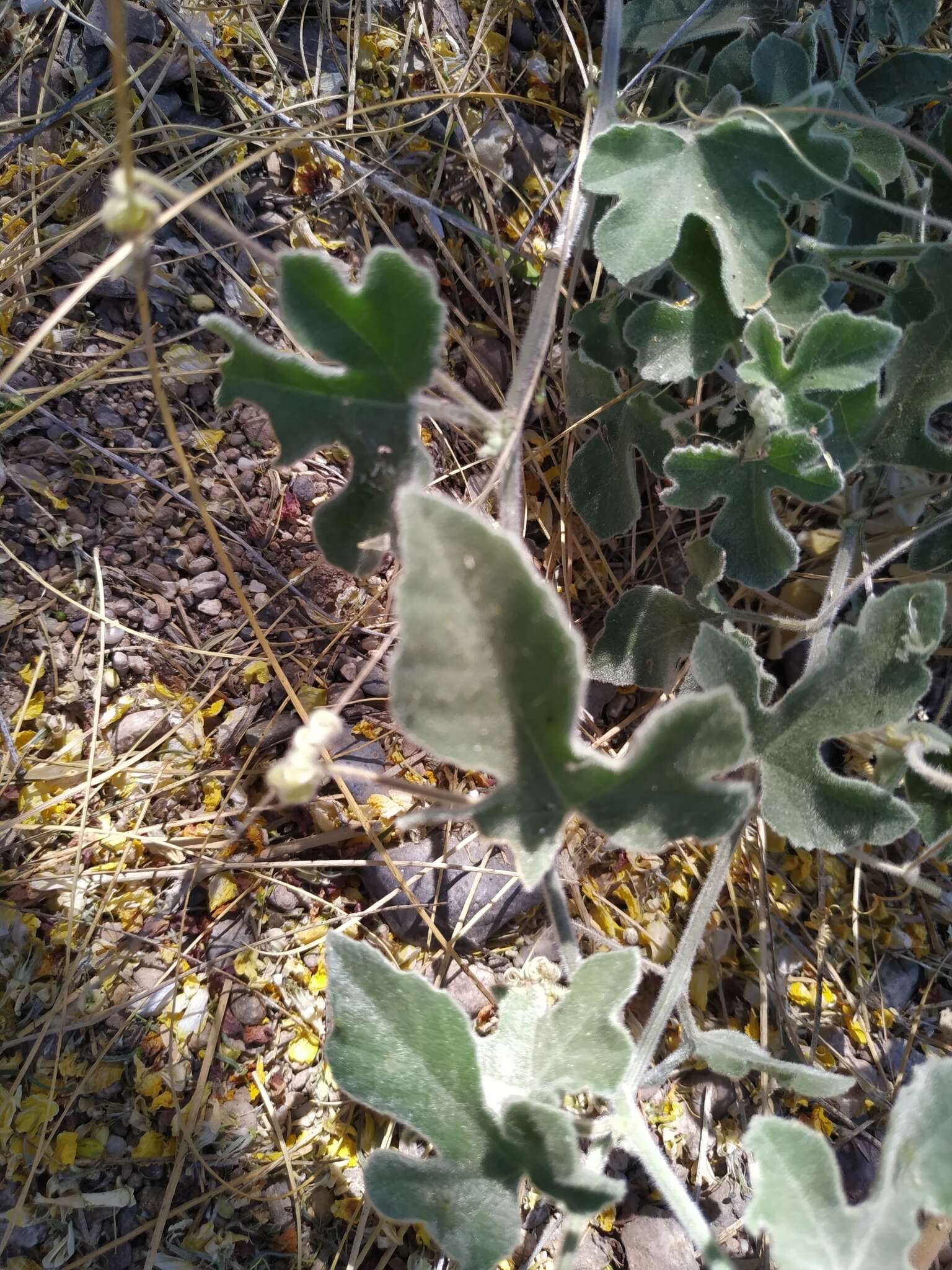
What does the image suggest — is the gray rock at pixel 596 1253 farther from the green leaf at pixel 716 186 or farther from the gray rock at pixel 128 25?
the gray rock at pixel 128 25

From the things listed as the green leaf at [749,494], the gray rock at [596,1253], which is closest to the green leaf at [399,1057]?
the gray rock at [596,1253]

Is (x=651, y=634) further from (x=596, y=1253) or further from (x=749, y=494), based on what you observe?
(x=596, y=1253)

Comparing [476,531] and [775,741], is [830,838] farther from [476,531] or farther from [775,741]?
[476,531]

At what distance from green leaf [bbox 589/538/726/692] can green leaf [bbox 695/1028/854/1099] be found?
1.88 feet

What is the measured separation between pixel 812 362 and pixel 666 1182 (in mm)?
1100

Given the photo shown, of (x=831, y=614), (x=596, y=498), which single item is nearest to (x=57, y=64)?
(x=596, y=498)

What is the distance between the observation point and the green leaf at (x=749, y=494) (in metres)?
1.33

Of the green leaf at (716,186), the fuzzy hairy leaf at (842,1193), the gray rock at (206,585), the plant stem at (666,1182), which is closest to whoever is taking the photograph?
the fuzzy hairy leaf at (842,1193)

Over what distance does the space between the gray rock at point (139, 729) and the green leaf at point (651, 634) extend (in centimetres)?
78

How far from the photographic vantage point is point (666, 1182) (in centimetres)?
108

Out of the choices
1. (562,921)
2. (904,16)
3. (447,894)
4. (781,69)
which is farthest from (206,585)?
(904,16)

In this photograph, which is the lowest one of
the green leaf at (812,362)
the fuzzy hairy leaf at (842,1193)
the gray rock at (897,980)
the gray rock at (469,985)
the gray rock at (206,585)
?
the gray rock at (897,980)

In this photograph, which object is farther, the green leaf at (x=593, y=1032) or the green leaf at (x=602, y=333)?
the green leaf at (x=602, y=333)

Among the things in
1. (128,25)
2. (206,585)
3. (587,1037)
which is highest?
(128,25)
